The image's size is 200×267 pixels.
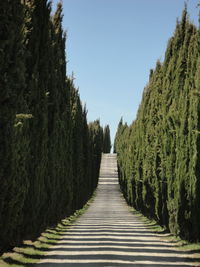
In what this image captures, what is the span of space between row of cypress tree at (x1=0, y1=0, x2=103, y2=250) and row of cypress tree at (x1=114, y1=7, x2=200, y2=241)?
462 centimetres

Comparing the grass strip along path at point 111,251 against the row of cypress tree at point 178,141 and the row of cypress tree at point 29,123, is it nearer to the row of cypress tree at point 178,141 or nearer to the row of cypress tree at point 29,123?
the row of cypress tree at point 29,123

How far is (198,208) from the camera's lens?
548 inches

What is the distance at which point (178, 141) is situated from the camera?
56.0 feet

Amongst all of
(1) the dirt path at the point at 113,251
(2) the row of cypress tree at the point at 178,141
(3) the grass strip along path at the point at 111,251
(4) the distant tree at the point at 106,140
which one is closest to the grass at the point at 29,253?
(3) the grass strip along path at the point at 111,251

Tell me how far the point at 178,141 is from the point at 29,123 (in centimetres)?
617

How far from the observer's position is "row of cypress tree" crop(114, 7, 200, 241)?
14.6 m

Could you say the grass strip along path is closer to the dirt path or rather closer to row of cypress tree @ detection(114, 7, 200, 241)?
the dirt path

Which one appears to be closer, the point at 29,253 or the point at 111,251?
the point at 29,253

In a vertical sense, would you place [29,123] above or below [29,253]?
above

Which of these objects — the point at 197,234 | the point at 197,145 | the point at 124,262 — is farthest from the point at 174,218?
the point at 124,262

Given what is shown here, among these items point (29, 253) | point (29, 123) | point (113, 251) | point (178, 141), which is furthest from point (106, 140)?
point (29, 253)

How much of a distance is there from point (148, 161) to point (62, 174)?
496 centimetres

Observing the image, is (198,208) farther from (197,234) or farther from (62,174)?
(62,174)

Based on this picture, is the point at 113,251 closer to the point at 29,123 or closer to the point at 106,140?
the point at 29,123
